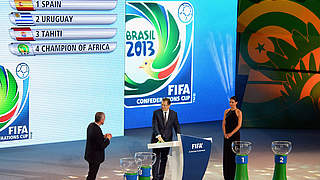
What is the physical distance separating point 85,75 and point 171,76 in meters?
2.51

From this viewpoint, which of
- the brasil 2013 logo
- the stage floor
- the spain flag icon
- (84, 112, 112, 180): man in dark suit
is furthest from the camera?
the brasil 2013 logo

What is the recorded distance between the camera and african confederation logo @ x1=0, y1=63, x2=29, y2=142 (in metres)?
10.7

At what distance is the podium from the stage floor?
2030 millimetres

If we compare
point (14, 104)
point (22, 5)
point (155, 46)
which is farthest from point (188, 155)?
point (155, 46)

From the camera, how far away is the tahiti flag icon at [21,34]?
10.6 meters

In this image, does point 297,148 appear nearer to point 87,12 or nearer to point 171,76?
point 171,76

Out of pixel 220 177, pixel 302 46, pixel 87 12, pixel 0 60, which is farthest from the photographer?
pixel 302 46

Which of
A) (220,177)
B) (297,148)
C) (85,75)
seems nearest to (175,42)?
(85,75)

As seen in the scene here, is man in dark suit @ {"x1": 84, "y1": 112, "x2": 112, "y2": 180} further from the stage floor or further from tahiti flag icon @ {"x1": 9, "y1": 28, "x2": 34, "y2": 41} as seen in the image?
tahiti flag icon @ {"x1": 9, "y1": 28, "x2": 34, "y2": 41}

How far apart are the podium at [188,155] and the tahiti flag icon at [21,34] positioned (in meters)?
4.67

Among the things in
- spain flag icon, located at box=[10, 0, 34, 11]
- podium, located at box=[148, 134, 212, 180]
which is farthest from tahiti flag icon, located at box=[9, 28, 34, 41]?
podium, located at box=[148, 134, 212, 180]

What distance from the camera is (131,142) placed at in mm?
11664

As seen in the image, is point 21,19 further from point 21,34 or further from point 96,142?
point 96,142

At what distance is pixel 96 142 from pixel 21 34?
393cm
